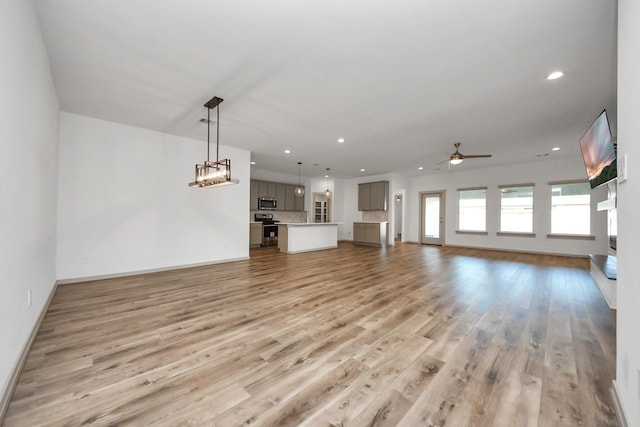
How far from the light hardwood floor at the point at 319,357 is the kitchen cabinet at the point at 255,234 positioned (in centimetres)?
464

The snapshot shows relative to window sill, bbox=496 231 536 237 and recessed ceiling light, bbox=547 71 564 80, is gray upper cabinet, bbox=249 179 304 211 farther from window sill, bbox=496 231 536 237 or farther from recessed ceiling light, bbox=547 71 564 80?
recessed ceiling light, bbox=547 71 564 80

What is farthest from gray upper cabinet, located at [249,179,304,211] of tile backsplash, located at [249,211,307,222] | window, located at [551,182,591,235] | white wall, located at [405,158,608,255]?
window, located at [551,182,591,235]

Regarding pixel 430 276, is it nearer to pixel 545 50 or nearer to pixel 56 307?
pixel 545 50

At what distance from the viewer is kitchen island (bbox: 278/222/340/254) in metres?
7.23

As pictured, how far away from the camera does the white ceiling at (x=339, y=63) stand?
1919mm

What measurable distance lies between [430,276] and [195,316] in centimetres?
397

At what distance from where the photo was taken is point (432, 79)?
2.84 metres

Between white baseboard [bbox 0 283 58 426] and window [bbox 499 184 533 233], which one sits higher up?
window [bbox 499 184 533 233]

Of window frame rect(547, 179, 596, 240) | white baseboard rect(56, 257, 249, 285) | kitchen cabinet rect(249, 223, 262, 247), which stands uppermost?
window frame rect(547, 179, 596, 240)

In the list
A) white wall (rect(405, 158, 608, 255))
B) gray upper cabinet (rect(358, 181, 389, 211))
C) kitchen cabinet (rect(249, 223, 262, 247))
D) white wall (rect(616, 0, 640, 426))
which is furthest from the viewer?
gray upper cabinet (rect(358, 181, 389, 211))

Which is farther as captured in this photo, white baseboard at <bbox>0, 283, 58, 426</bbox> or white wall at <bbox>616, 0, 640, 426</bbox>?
white baseboard at <bbox>0, 283, 58, 426</bbox>

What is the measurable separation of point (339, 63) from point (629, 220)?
2.55 meters

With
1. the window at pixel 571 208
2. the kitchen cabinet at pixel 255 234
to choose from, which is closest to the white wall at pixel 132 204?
the kitchen cabinet at pixel 255 234

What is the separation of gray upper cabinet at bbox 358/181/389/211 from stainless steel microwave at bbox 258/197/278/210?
138 inches
